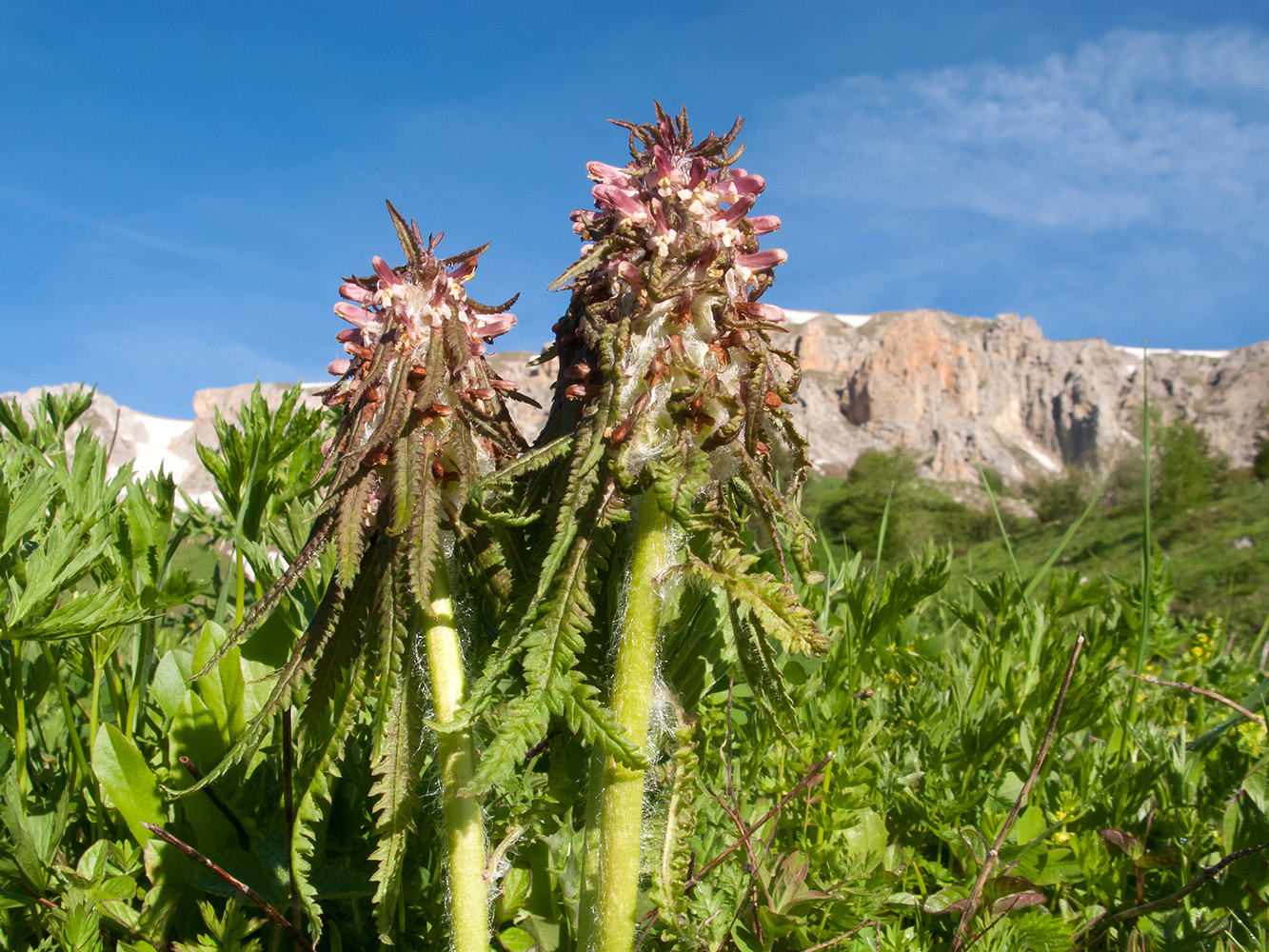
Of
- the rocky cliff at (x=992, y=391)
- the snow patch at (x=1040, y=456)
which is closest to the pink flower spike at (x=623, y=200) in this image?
the rocky cliff at (x=992, y=391)

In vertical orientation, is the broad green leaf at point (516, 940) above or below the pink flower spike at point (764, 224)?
below

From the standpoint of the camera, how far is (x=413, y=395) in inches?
57.5

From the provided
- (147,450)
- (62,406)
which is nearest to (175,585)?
(62,406)

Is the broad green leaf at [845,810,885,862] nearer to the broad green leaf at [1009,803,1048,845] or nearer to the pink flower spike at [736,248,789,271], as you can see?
the broad green leaf at [1009,803,1048,845]

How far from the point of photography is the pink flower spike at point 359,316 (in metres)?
1.49

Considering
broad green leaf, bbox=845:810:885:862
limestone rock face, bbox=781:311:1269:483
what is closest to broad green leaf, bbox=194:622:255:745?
broad green leaf, bbox=845:810:885:862

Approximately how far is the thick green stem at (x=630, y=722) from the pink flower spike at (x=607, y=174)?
57cm

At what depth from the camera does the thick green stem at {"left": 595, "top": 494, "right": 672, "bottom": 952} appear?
1394 mm

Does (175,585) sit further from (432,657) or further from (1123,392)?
(1123,392)

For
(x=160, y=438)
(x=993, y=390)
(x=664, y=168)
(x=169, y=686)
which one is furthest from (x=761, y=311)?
(x=993, y=390)

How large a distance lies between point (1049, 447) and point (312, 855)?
16590 centimetres

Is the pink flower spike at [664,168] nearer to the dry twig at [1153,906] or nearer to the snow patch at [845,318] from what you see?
the dry twig at [1153,906]

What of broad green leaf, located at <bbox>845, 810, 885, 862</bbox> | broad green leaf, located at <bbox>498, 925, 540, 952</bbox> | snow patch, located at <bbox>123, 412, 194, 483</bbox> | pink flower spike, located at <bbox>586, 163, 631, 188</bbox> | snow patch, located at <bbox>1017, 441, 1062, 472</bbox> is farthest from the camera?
snow patch, located at <bbox>1017, 441, 1062, 472</bbox>

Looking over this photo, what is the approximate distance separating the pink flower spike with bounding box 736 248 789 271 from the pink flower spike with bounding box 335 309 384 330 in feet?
2.22
